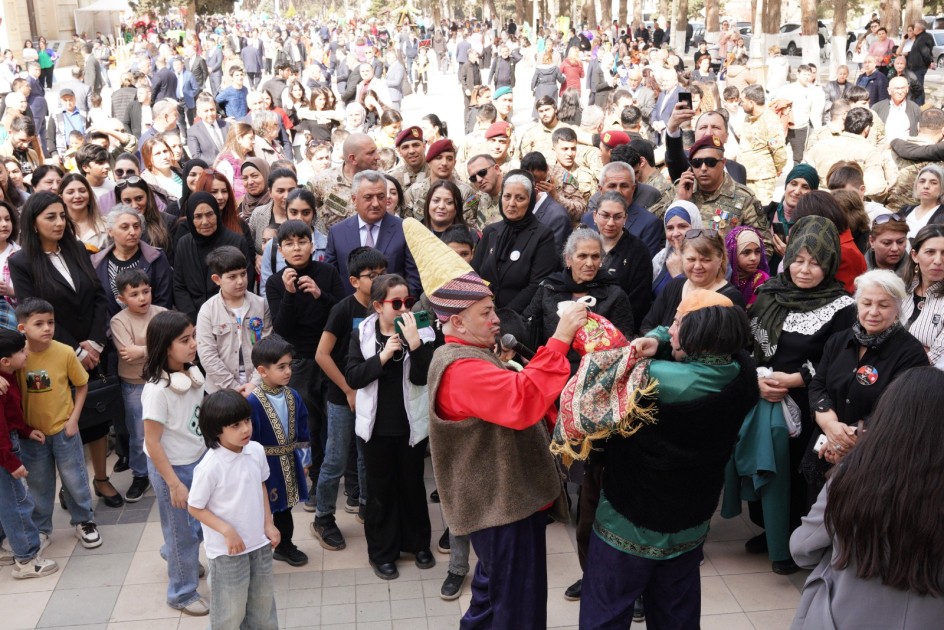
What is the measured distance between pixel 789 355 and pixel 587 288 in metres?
1.10

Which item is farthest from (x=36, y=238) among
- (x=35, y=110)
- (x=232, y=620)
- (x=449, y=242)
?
(x=35, y=110)

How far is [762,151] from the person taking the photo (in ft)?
27.9

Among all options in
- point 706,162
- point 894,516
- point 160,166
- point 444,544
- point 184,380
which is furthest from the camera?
point 160,166

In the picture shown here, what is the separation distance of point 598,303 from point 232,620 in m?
2.42

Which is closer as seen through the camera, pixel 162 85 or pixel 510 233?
pixel 510 233

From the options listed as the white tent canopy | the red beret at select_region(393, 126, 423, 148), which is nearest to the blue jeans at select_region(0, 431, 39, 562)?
the red beret at select_region(393, 126, 423, 148)

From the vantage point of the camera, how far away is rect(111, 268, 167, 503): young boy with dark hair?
226 inches

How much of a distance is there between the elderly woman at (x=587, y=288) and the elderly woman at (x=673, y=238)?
0.71 metres

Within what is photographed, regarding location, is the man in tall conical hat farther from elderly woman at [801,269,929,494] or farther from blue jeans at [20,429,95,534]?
blue jeans at [20,429,95,534]

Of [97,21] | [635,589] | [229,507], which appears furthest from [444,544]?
[97,21]

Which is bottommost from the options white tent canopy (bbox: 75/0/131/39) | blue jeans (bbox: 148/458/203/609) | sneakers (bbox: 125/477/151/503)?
sneakers (bbox: 125/477/151/503)

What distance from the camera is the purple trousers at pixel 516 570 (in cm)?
373

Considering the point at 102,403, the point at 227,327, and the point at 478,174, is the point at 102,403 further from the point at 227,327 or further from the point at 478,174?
the point at 478,174

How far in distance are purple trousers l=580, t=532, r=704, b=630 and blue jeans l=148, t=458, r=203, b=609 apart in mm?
2203
